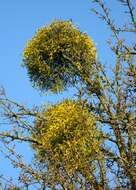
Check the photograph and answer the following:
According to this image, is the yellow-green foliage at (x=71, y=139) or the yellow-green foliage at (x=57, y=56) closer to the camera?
the yellow-green foliage at (x=71, y=139)

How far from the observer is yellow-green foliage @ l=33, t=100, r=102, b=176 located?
877 centimetres

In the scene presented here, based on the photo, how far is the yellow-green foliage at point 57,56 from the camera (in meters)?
13.4

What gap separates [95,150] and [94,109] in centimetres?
334

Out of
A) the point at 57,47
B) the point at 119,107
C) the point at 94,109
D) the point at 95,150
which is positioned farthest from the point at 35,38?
the point at 95,150

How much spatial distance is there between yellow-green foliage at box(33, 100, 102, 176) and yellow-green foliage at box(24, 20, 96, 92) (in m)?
2.18

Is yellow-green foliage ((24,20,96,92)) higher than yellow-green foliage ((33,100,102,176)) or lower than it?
higher

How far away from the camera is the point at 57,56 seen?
44.6 ft

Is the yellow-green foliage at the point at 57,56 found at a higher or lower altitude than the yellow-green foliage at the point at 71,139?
higher

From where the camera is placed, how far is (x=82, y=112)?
970 cm

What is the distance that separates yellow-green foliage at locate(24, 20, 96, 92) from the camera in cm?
1340

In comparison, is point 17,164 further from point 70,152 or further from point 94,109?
point 94,109

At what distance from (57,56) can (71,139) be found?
14.1 ft

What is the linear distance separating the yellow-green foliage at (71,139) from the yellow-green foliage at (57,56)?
2.18 meters

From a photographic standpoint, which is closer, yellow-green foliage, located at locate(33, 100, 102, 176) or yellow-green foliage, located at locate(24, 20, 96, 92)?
yellow-green foliage, located at locate(33, 100, 102, 176)
